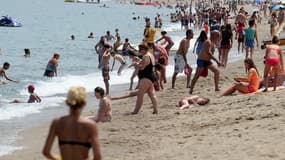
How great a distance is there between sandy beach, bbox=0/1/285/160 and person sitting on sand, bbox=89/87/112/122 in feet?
0.47

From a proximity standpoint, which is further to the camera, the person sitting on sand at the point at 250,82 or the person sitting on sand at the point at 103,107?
the person sitting on sand at the point at 250,82

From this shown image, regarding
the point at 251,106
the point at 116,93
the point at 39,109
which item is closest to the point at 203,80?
the point at 116,93

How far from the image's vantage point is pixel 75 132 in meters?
5.32

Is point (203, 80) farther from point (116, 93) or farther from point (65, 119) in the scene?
point (65, 119)

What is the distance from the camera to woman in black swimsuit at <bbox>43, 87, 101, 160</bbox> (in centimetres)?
527

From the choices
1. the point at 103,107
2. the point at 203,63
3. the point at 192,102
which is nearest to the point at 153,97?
the point at 192,102

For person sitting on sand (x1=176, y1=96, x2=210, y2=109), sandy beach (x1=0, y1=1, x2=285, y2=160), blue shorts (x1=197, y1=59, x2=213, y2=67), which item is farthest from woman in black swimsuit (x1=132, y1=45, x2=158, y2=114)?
blue shorts (x1=197, y1=59, x2=213, y2=67)

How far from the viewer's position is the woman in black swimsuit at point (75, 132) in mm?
5273

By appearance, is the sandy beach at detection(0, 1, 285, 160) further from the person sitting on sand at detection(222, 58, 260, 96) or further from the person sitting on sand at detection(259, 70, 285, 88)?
the person sitting on sand at detection(259, 70, 285, 88)

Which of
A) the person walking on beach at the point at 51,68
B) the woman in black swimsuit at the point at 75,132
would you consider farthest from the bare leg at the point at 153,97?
the person walking on beach at the point at 51,68

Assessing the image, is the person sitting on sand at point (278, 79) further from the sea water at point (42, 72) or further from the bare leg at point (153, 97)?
the sea water at point (42, 72)

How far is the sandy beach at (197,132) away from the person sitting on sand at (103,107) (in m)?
0.14

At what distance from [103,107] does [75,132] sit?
546 centimetres

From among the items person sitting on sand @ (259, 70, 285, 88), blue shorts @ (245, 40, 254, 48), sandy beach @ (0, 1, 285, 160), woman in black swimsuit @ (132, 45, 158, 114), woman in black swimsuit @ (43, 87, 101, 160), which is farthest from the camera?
blue shorts @ (245, 40, 254, 48)
